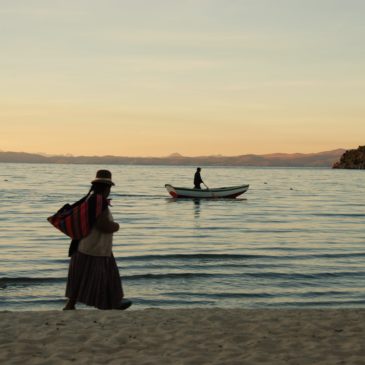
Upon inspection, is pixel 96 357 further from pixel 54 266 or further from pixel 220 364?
pixel 54 266

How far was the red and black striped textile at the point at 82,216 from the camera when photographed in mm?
8945

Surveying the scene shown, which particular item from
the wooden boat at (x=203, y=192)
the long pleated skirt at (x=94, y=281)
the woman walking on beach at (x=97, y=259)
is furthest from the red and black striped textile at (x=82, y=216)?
the wooden boat at (x=203, y=192)

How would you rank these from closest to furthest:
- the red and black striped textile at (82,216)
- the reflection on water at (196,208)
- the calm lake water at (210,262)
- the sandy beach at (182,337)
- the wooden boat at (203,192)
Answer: the sandy beach at (182,337)
the red and black striped textile at (82,216)
the calm lake water at (210,262)
the reflection on water at (196,208)
the wooden boat at (203,192)

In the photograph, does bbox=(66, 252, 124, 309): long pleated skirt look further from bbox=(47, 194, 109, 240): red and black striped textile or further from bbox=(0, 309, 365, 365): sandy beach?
bbox=(47, 194, 109, 240): red and black striped textile

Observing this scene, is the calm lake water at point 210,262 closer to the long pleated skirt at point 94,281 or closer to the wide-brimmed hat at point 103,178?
the long pleated skirt at point 94,281

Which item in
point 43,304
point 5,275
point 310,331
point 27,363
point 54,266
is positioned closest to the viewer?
point 27,363

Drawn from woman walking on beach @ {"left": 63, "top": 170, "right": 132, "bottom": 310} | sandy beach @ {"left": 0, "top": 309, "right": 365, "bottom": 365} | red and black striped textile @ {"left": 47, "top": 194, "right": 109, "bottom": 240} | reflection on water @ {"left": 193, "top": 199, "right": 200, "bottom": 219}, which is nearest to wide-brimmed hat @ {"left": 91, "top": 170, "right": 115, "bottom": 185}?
woman walking on beach @ {"left": 63, "top": 170, "right": 132, "bottom": 310}

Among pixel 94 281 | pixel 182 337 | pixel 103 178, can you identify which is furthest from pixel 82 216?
pixel 182 337

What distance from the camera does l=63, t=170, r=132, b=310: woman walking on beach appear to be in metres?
8.97

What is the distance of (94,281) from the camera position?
9219 millimetres

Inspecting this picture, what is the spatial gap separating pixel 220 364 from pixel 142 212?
35.4 m

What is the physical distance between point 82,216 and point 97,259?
0.69 metres

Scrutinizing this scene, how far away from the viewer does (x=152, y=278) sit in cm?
1633

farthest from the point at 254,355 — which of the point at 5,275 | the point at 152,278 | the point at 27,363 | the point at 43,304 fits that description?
the point at 5,275
